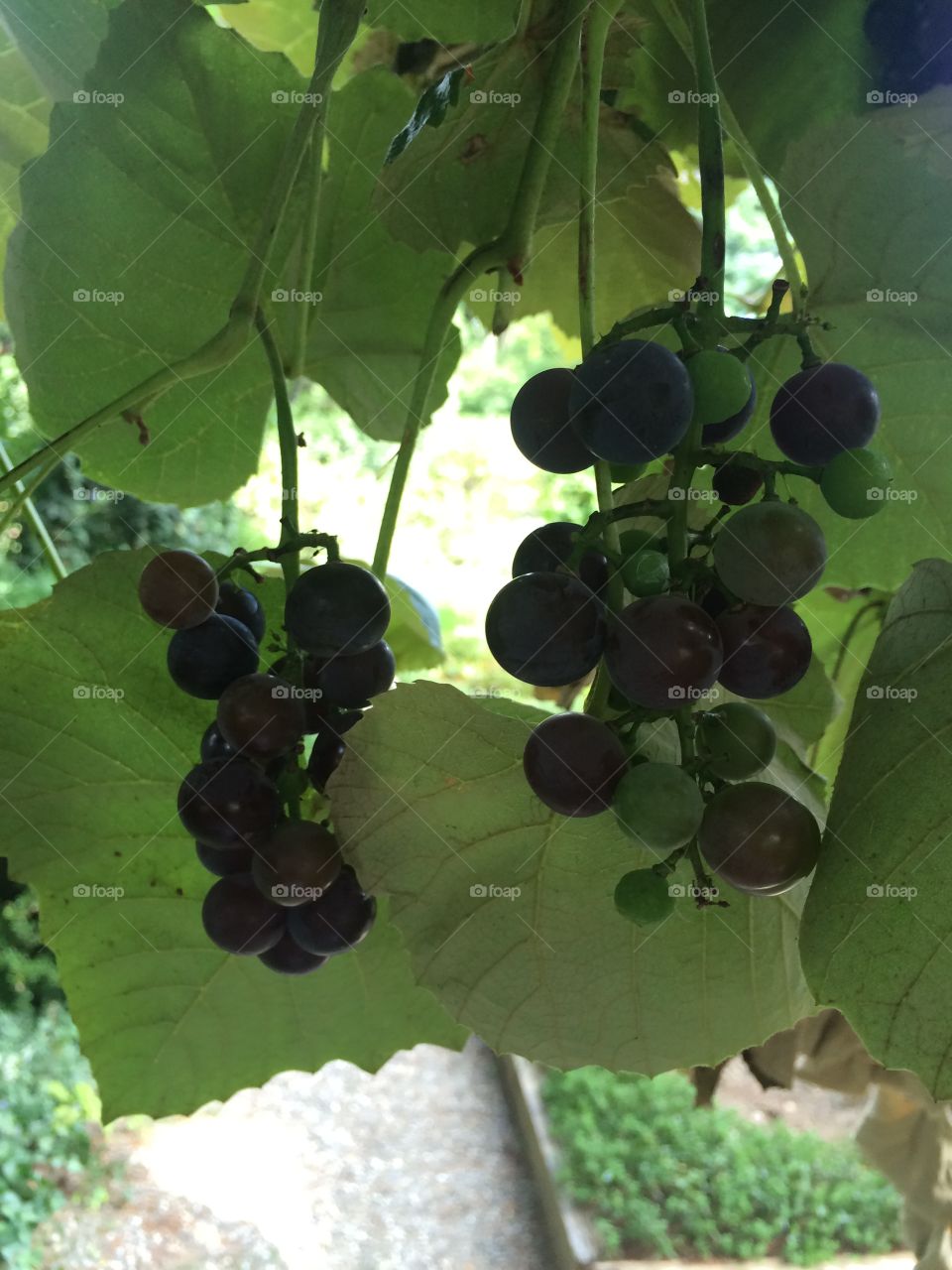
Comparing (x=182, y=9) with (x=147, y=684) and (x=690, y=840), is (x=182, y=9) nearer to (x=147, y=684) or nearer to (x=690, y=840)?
(x=147, y=684)

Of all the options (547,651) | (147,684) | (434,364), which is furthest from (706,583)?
(147,684)

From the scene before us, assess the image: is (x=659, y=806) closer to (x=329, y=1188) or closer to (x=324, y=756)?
(x=324, y=756)

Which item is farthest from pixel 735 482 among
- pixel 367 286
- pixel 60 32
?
pixel 60 32

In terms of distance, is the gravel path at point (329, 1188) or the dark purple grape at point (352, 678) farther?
the gravel path at point (329, 1188)

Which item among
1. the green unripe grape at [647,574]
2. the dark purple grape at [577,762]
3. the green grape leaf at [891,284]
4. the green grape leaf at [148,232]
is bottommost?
the dark purple grape at [577,762]

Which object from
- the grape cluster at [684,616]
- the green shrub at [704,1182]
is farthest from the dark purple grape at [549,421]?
the green shrub at [704,1182]

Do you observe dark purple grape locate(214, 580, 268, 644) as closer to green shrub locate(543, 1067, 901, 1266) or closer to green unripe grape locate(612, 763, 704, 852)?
green unripe grape locate(612, 763, 704, 852)

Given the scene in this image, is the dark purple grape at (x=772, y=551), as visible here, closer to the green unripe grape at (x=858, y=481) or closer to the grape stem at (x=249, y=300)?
the green unripe grape at (x=858, y=481)
